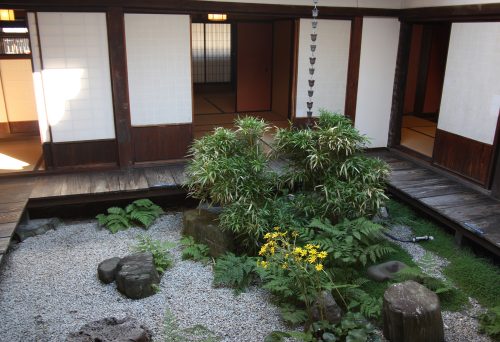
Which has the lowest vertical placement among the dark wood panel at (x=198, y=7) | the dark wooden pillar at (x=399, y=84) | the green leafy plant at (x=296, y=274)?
the green leafy plant at (x=296, y=274)

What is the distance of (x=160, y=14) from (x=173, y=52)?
623 mm

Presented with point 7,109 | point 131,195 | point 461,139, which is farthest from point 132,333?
point 7,109

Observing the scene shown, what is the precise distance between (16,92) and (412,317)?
28.3 feet

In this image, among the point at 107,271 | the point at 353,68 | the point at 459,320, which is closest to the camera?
the point at 459,320

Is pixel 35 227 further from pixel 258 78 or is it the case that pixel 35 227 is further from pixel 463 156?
pixel 258 78

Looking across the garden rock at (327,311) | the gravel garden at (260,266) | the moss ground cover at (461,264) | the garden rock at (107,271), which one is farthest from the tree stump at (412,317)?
the garden rock at (107,271)

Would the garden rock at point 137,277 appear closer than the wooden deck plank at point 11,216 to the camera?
Yes

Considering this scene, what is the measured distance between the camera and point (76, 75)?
269 inches

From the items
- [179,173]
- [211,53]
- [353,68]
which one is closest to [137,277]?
[179,173]

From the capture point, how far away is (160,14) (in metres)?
7.01

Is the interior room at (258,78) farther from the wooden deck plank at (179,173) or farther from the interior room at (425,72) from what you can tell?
the interior room at (425,72)

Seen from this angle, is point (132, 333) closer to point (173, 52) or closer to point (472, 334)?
point (472, 334)

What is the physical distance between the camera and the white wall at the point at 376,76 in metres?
8.29

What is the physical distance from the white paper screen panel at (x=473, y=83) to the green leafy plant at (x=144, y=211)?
5.09 metres
